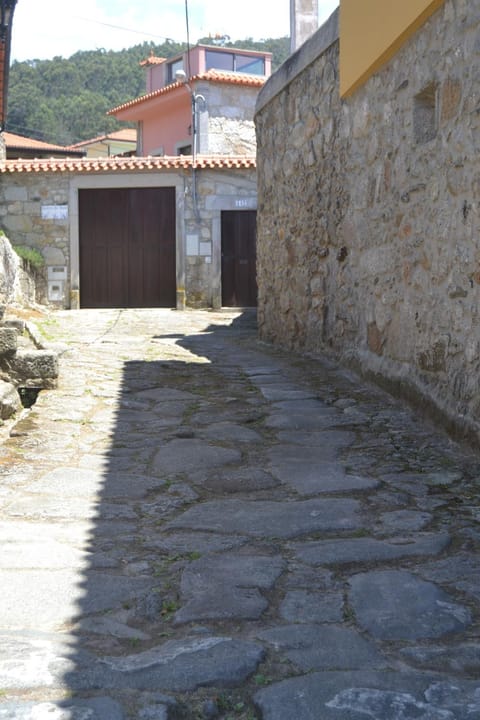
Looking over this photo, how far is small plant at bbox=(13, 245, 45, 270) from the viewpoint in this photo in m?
14.7

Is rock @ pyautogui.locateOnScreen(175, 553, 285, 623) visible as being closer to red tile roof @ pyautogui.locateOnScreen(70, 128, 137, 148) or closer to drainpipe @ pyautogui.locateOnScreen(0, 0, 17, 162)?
drainpipe @ pyautogui.locateOnScreen(0, 0, 17, 162)

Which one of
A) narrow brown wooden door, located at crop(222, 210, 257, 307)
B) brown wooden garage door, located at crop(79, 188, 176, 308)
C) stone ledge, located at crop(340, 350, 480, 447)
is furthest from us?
brown wooden garage door, located at crop(79, 188, 176, 308)

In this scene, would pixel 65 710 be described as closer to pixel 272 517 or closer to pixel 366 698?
pixel 366 698

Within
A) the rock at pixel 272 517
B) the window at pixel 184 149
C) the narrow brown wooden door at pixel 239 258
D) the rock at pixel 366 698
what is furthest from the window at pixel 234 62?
the rock at pixel 366 698

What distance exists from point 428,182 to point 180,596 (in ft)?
9.34

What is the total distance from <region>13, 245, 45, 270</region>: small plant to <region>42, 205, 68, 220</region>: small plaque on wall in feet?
2.03

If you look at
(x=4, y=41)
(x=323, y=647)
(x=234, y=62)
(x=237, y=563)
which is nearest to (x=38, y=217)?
(x=4, y=41)

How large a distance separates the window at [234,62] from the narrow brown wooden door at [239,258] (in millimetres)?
16046

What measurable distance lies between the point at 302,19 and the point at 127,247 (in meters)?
7.84

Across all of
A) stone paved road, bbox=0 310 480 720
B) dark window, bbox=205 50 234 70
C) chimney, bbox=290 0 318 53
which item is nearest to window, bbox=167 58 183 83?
dark window, bbox=205 50 234 70

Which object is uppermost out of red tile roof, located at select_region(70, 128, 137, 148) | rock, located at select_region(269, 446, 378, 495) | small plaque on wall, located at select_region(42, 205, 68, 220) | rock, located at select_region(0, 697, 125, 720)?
red tile roof, located at select_region(70, 128, 137, 148)

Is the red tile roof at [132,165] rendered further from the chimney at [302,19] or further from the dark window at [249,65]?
the dark window at [249,65]

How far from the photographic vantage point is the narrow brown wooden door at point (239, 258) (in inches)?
611

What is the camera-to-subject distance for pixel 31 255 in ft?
49.0
